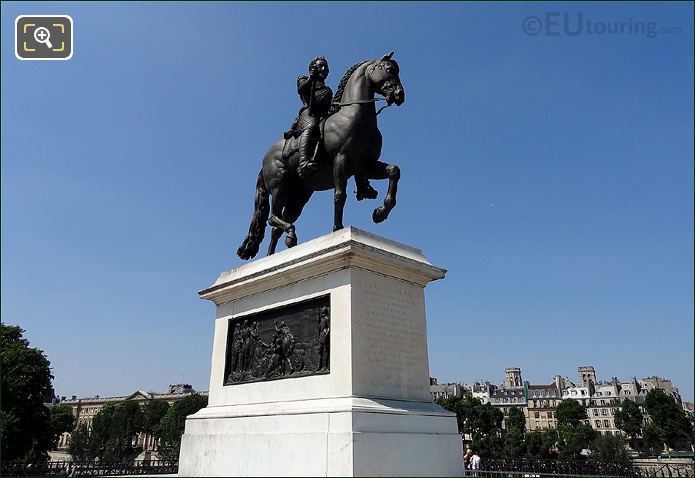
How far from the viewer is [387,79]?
9477 millimetres

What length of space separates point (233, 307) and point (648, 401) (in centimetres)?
9403

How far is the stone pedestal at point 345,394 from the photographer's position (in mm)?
6914

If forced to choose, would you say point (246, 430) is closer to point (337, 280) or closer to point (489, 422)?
point (337, 280)

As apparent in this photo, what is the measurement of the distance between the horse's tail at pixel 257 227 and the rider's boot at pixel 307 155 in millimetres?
2063

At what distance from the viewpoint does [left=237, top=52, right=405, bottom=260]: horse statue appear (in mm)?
9344

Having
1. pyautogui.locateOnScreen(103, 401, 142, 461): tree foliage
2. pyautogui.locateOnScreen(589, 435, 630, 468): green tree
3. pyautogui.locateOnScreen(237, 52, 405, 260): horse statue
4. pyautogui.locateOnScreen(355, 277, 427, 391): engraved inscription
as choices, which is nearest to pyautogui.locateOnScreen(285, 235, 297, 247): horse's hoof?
pyautogui.locateOnScreen(237, 52, 405, 260): horse statue

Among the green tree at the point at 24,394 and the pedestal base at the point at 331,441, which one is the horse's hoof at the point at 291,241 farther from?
the green tree at the point at 24,394

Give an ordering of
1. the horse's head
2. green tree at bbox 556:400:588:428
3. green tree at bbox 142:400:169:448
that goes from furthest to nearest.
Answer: green tree at bbox 556:400:588:428, green tree at bbox 142:400:169:448, the horse's head

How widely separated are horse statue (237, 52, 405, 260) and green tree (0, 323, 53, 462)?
104ft

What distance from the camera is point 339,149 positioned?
30.9 ft

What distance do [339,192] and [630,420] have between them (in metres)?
100

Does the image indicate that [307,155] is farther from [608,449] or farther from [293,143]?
[608,449]

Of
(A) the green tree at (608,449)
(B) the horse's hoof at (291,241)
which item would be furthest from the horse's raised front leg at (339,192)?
(A) the green tree at (608,449)

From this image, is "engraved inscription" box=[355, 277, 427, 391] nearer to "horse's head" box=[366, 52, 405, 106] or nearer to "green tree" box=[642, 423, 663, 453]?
"horse's head" box=[366, 52, 405, 106]
